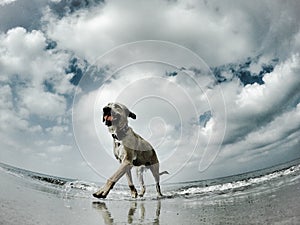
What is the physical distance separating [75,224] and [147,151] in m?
6.54

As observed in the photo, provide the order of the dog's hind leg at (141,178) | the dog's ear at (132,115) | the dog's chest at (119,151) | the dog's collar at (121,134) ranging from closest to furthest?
the dog's collar at (121,134) → the dog's chest at (119,151) → the dog's ear at (132,115) → the dog's hind leg at (141,178)

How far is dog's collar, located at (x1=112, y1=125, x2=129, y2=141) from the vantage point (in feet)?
36.4

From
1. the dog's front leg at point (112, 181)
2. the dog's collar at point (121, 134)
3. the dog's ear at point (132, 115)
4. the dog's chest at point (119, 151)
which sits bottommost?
the dog's front leg at point (112, 181)

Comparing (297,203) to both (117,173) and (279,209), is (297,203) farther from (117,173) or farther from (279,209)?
(117,173)

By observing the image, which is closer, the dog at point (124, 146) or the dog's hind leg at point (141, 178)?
the dog at point (124, 146)

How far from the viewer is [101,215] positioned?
24.0 ft

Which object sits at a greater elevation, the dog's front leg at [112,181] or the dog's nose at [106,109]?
the dog's nose at [106,109]

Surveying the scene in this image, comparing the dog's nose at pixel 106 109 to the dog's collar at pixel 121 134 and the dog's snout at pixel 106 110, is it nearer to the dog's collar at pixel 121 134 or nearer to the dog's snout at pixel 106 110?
the dog's snout at pixel 106 110

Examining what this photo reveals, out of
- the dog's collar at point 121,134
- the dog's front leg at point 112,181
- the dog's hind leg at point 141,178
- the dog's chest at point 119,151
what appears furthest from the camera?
the dog's hind leg at point 141,178

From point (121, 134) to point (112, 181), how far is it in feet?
5.24

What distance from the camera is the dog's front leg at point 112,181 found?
10.7m

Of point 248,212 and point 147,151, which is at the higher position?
point 147,151

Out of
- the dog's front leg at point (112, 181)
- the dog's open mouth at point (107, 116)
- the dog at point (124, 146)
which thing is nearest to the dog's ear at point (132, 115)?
the dog at point (124, 146)

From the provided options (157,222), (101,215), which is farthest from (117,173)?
(157,222)
